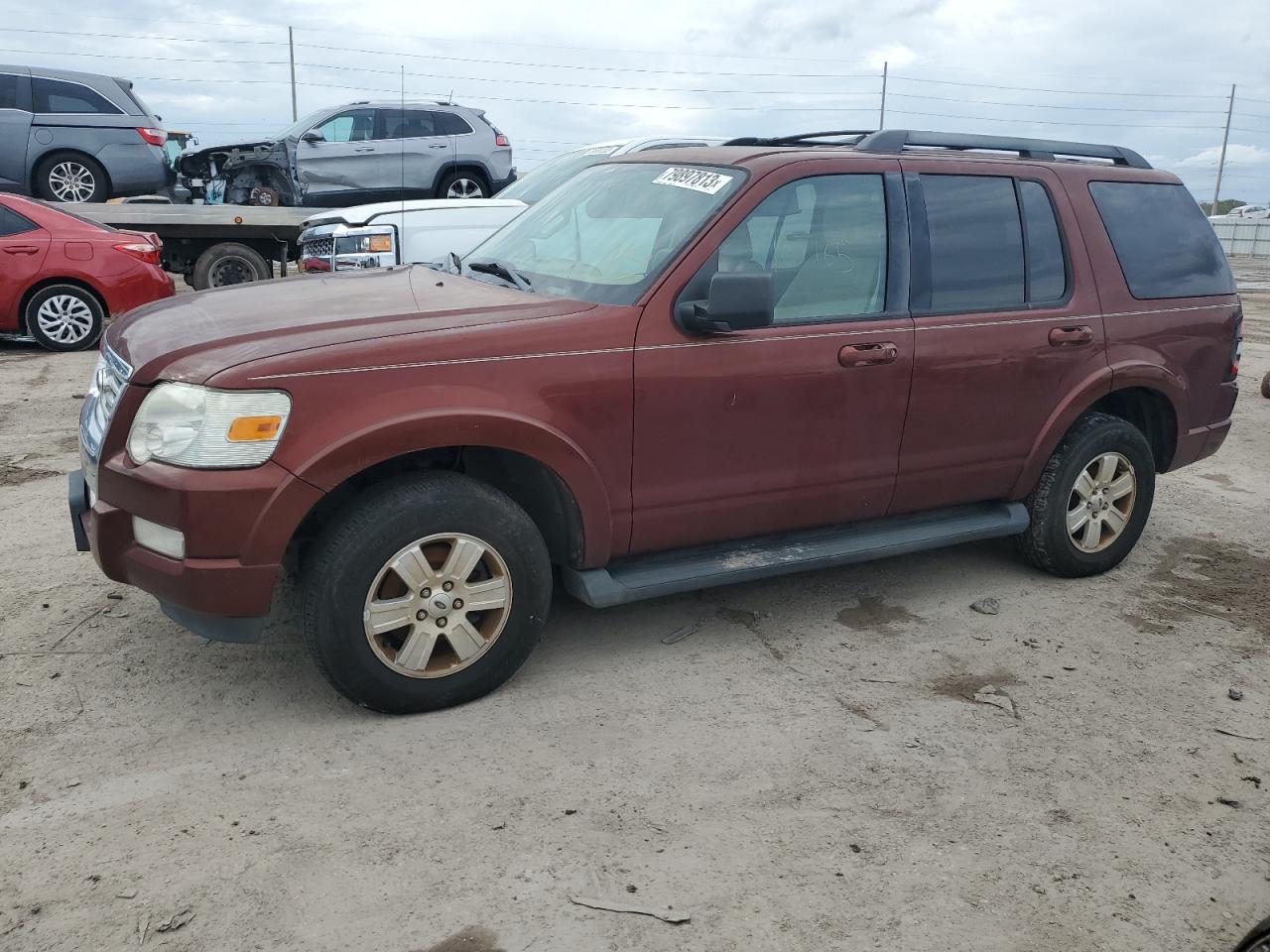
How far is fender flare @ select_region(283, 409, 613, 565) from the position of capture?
3.29 m

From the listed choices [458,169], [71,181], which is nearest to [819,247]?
[458,169]

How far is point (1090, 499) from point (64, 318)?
883 cm

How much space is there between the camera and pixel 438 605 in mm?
3525

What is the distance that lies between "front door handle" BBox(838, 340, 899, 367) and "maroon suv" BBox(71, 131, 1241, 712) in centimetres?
1

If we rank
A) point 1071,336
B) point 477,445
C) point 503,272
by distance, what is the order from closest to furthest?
point 477,445 < point 503,272 < point 1071,336

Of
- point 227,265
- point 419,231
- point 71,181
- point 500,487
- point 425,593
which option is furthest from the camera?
point 71,181

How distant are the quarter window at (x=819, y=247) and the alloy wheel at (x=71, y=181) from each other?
12.3m

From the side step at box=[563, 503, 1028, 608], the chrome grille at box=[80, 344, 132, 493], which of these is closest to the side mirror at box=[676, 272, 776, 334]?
the side step at box=[563, 503, 1028, 608]

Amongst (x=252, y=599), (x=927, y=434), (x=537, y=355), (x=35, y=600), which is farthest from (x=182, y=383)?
(x=927, y=434)

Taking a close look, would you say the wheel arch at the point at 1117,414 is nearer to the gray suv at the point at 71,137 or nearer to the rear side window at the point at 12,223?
the rear side window at the point at 12,223

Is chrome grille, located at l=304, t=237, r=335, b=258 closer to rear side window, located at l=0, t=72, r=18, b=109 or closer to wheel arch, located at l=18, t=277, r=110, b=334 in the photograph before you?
wheel arch, located at l=18, t=277, r=110, b=334

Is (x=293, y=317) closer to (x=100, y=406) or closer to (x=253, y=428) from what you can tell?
(x=253, y=428)

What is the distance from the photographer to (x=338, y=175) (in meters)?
15.0

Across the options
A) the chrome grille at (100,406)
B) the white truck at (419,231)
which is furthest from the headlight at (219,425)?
the white truck at (419,231)
